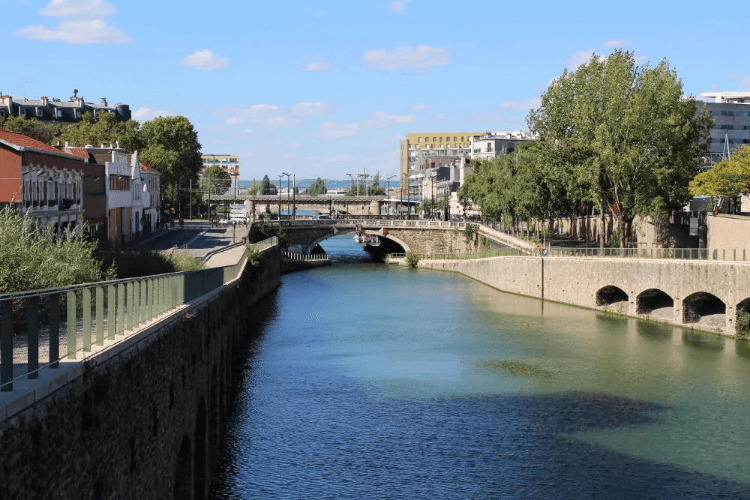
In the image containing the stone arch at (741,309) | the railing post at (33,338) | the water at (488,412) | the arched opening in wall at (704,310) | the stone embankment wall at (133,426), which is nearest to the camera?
the stone embankment wall at (133,426)

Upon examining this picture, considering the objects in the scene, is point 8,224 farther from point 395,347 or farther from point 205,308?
point 395,347

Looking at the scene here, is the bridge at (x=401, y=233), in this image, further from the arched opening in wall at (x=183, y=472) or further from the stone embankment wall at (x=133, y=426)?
the arched opening in wall at (x=183, y=472)

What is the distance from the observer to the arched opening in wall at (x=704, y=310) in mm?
58000

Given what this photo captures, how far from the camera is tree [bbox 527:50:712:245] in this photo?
7012cm

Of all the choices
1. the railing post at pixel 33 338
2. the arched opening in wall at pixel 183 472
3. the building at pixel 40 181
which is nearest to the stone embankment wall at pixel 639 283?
the building at pixel 40 181

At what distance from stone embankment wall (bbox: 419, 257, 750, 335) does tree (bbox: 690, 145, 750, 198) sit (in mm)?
8240

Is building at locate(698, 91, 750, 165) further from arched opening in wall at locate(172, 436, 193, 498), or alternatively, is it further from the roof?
arched opening in wall at locate(172, 436, 193, 498)

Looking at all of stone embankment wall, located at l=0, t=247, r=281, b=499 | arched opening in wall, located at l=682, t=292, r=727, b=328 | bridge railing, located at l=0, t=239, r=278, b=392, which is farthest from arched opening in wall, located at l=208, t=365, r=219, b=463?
arched opening in wall, located at l=682, t=292, r=727, b=328

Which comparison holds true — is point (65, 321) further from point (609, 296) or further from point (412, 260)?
point (412, 260)

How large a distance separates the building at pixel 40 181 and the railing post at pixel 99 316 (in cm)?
2542

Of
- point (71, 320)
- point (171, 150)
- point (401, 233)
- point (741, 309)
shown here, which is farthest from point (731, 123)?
point (71, 320)

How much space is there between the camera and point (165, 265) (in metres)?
46.0

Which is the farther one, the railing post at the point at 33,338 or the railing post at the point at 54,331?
the railing post at the point at 54,331

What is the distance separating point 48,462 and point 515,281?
235ft
